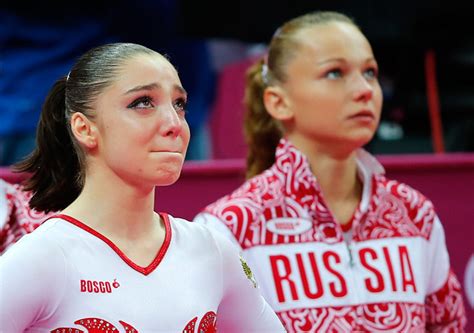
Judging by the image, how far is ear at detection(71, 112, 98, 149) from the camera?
167 centimetres

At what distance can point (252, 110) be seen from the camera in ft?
8.68

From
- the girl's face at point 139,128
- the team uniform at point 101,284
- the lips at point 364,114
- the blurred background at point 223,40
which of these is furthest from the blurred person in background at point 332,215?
the blurred background at point 223,40

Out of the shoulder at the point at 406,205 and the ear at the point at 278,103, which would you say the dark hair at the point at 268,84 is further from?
the shoulder at the point at 406,205

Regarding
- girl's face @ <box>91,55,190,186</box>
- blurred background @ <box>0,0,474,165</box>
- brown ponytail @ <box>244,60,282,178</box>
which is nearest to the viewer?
girl's face @ <box>91,55,190,186</box>

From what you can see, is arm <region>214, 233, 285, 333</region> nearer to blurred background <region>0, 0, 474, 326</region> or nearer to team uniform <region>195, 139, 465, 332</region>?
team uniform <region>195, 139, 465, 332</region>

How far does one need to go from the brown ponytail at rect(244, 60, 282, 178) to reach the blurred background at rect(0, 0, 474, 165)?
0.66 meters

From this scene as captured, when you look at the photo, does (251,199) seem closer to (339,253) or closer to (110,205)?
(339,253)

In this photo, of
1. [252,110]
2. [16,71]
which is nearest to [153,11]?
[16,71]

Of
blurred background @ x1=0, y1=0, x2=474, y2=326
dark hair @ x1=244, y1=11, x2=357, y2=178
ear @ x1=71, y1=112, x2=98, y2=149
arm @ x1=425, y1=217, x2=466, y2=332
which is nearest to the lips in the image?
dark hair @ x1=244, y1=11, x2=357, y2=178

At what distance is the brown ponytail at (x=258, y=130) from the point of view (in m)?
2.60

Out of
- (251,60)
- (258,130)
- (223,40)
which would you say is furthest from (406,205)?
(251,60)

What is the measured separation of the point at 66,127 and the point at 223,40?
2067mm

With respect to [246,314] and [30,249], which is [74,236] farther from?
[246,314]

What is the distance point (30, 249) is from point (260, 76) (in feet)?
3.86
